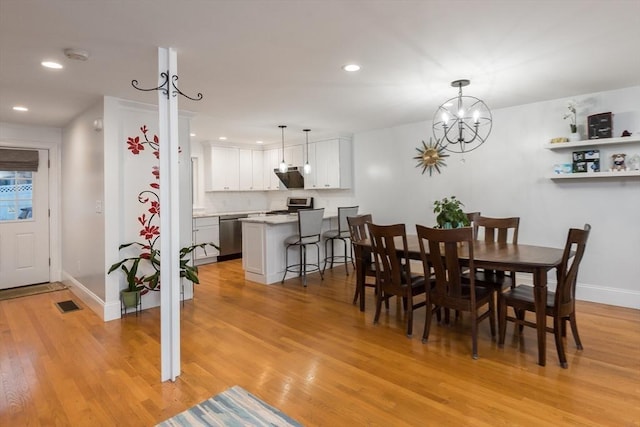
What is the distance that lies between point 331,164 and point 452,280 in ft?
12.9

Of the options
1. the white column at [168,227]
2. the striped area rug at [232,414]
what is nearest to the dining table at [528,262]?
the striped area rug at [232,414]

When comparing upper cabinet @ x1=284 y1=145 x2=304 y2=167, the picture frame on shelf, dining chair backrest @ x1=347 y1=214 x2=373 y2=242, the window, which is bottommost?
dining chair backrest @ x1=347 y1=214 x2=373 y2=242

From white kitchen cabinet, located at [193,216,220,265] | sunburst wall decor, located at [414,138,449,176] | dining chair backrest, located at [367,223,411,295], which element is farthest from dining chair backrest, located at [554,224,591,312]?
white kitchen cabinet, located at [193,216,220,265]

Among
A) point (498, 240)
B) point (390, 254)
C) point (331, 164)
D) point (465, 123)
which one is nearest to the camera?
point (390, 254)

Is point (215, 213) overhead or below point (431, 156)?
below

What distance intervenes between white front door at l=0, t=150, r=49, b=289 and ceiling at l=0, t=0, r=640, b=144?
1.12 m

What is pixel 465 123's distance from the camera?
4.71 m

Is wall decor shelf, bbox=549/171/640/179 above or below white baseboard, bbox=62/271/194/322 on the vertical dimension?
above

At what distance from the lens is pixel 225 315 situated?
3.86 m

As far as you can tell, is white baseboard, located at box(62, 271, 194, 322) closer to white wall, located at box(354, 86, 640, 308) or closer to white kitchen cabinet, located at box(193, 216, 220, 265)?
white kitchen cabinet, located at box(193, 216, 220, 265)

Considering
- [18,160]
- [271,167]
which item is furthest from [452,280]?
[18,160]

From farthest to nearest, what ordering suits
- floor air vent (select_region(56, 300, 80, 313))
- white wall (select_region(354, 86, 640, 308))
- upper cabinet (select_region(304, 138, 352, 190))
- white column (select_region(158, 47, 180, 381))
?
upper cabinet (select_region(304, 138, 352, 190)) < floor air vent (select_region(56, 300, 80, 313)) < white wall (select_region(354, 86, 640, 308)) < white column (select_region(158, 47, 180, 381))

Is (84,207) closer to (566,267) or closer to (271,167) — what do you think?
(271,167)

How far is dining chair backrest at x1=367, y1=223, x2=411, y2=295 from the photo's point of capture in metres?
3.27
